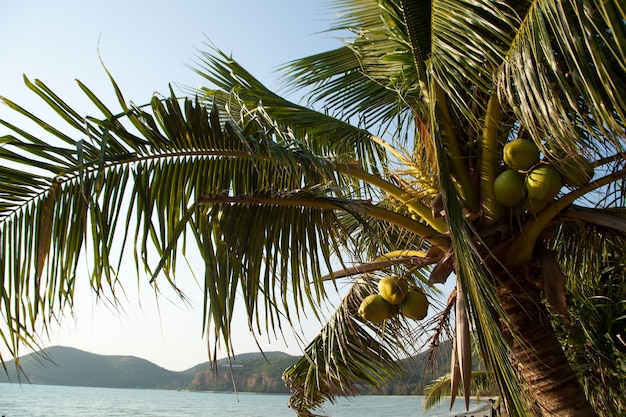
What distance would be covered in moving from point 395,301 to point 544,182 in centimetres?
104

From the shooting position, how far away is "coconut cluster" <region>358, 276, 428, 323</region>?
10.6 feet

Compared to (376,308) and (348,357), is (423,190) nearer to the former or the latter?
(376,308)

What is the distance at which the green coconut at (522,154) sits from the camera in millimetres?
2965

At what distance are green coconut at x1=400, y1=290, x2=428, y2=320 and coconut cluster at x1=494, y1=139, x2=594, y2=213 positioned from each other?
2.35 feet

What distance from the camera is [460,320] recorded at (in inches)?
101

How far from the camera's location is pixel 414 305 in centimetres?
326

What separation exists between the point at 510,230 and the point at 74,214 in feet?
7.78

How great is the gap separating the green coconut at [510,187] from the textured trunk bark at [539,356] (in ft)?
1.45

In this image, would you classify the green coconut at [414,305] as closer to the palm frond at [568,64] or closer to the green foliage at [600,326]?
the palm frond at [568,64]

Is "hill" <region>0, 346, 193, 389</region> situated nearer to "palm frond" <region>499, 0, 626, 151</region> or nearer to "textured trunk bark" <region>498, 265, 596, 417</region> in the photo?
"textured trunk bark" <region>498, 265, 596, 417</region>

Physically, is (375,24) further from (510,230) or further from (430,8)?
(510,230)

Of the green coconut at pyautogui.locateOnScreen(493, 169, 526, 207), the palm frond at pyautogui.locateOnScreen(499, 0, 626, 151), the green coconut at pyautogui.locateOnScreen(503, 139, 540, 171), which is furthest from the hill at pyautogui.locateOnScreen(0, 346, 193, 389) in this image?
the palm frond at pyautogui.locateOnScreen(499, 0, 626, 151)

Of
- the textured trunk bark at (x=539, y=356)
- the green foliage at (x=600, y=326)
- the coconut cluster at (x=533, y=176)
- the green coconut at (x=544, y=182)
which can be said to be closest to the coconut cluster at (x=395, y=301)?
the textured trunk bark at (x=539, y=356)

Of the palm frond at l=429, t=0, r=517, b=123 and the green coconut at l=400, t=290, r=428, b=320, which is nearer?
the palm frond at l=429, t=0, r=517, b=123
